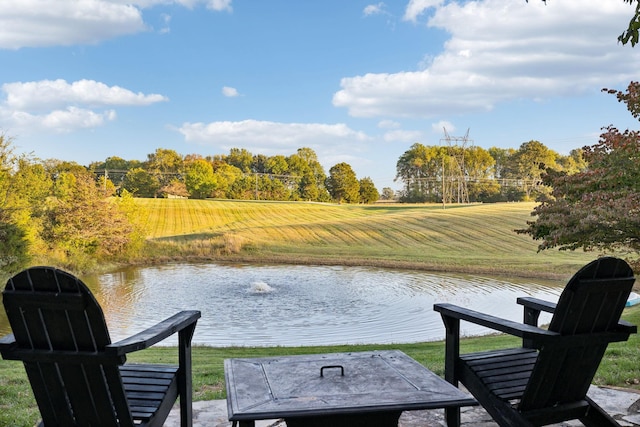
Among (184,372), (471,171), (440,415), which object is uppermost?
(471,171)

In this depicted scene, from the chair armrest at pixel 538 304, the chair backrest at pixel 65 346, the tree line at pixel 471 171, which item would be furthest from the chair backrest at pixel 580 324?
the tree line at pixel 471 171

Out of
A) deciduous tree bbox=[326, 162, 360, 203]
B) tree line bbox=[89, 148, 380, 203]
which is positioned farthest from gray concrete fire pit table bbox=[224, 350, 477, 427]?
deciduous tree bbox=[326, 162, 360, 203]

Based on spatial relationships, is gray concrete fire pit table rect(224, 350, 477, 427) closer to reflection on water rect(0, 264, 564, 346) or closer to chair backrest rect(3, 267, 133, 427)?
chair backrest rect(3, 267, 133, 427)

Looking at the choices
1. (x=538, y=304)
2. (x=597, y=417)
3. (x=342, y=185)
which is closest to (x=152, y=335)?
(x=597, y=417)

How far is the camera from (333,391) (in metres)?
1.95

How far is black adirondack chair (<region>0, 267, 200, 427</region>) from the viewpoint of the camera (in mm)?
1876

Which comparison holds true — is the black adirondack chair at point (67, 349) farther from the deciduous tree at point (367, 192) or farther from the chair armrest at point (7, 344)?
the deciduous tree at point (367, 192)

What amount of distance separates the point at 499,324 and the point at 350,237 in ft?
89.5

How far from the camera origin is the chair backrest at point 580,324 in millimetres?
2121

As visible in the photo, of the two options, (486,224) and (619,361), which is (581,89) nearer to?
(486,224)

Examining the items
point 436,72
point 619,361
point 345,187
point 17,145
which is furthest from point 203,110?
point 619,361

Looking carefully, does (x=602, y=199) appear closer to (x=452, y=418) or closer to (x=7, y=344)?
(x=452, y=418)

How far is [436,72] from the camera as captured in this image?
129ft

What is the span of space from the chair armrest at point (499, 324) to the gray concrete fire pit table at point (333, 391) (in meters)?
0.37
